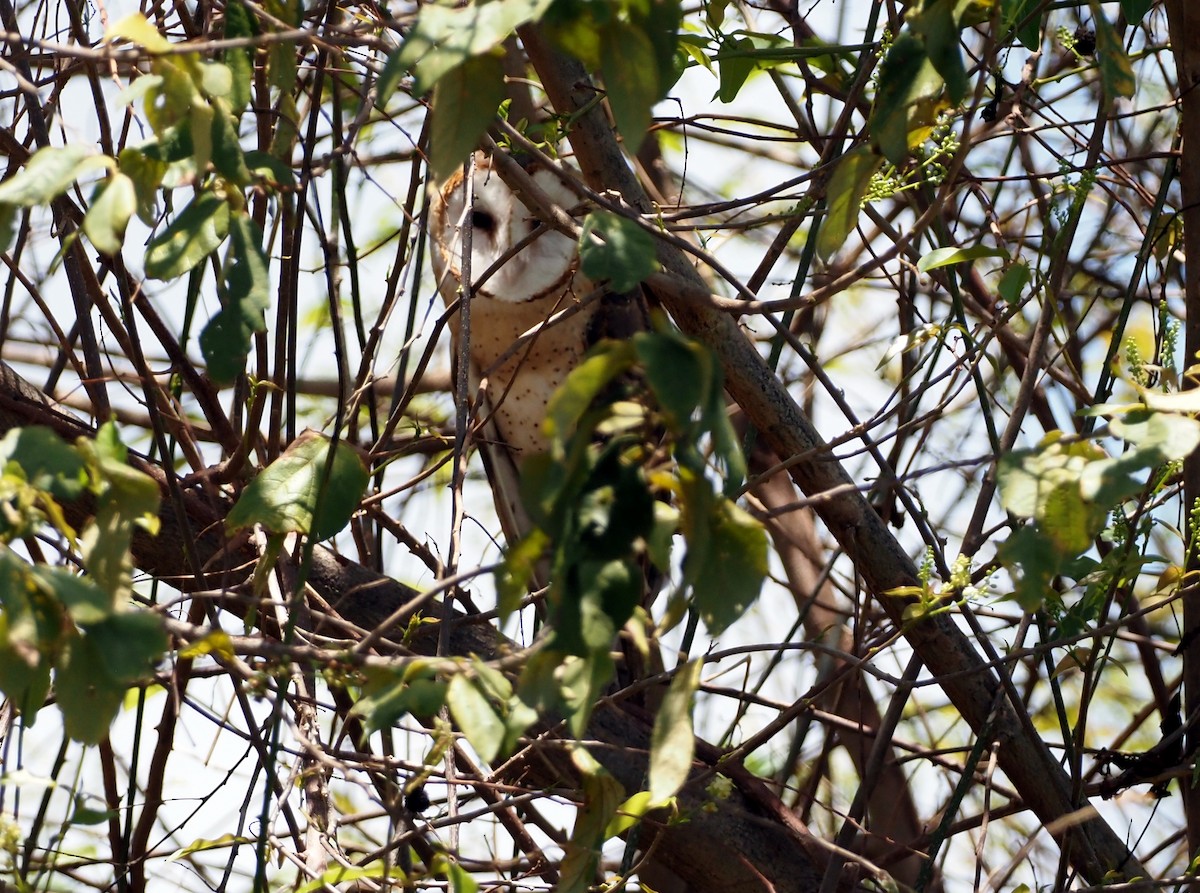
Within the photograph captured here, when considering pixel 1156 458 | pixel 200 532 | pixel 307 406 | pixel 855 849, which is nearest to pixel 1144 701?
pixel 855 849

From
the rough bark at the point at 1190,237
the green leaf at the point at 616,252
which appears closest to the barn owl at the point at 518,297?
the rough bark at the point at 1190,237

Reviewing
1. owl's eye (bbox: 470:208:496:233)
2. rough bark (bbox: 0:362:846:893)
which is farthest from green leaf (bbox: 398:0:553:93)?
owl's eye (bbox: 470:208:496:233)

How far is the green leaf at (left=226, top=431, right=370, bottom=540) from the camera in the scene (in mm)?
1031

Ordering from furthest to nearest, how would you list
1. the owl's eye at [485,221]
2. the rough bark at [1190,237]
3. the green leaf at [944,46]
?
the owl's eye at [485,221] → the rough bark at [1190,237] → the green leaf at [944,46]

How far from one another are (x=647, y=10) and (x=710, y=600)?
34 cm

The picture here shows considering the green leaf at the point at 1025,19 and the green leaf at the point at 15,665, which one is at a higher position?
the green leaf at the point at 1025,19

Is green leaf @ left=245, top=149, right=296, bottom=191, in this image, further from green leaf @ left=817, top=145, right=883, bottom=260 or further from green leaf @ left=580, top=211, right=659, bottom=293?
green leaf @ left=817, top=145, right=883, bottom=260

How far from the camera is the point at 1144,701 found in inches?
116

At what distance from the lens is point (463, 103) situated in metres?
0.73

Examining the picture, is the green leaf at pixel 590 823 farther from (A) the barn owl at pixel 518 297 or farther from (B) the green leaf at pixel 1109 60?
(A) the barn owl at pixel 518 297

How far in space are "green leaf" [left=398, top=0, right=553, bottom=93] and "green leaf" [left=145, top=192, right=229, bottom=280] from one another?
17 centimetres

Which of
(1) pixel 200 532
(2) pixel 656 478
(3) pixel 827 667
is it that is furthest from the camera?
(3) pixel 827 667

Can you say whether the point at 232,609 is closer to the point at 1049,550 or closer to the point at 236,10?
the point at 236,10

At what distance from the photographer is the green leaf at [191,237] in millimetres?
790
